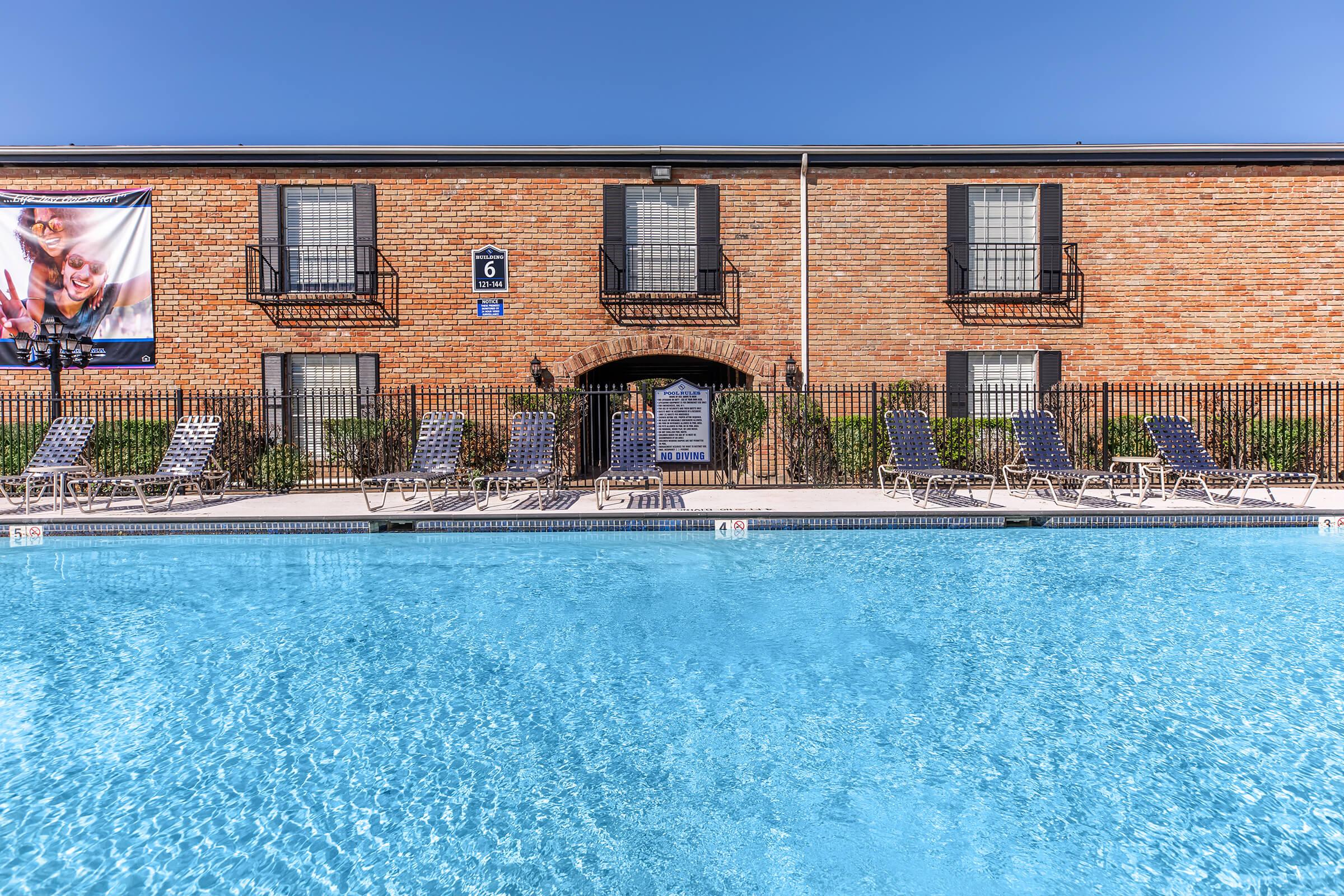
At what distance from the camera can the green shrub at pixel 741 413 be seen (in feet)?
38.0

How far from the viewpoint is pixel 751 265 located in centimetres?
1245

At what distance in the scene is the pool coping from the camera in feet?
26.0

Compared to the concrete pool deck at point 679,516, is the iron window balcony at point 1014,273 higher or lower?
higher

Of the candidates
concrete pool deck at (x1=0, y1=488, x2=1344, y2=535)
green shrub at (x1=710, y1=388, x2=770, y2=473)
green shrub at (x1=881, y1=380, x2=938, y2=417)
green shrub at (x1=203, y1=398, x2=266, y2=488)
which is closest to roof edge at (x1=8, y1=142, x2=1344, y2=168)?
green shrub at (x1=881, y1=380, x2=938, y2=417)

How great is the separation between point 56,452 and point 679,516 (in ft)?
29.3

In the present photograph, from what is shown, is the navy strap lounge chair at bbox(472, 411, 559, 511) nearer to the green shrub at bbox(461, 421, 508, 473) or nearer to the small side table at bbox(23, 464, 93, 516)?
the green shrub at bbox(461, 421, 508, 473)

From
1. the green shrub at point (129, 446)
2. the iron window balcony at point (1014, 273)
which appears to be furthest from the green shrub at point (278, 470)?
→ the iron window balcony at point (1014, 273)

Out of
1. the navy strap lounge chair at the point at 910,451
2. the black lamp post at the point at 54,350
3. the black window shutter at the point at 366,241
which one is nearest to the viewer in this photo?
the navy strap lounge chair at the point at 910,451

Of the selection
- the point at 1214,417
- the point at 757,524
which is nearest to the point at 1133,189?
the point at 1214,417

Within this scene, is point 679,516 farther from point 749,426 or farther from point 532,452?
point 749,426

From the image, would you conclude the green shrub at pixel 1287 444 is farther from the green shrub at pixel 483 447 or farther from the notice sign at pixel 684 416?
the green shrub at pixel 483 447

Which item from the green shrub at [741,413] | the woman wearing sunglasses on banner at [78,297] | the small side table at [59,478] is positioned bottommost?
the small side table at [59,478]

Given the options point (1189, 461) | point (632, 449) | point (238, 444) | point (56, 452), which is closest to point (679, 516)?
point (632, 449)

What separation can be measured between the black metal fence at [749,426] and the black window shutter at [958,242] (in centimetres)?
178
